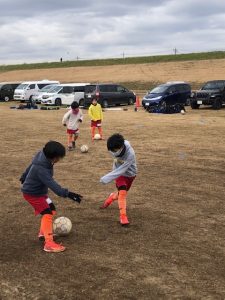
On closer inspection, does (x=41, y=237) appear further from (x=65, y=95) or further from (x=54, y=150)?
(x=65, y=95)

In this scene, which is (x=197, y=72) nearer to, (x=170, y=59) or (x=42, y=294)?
(x=170, y=59)

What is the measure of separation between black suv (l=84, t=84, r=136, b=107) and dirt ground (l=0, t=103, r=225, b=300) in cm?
1806

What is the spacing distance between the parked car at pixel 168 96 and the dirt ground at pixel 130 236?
613 inches

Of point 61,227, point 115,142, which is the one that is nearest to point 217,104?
point 115,142

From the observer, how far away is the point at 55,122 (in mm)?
22984

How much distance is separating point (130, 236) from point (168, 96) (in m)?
23.7

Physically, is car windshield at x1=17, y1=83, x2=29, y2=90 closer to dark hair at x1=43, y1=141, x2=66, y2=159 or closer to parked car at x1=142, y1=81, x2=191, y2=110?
parked car at x1=142, y1=81, x2=191, y2=110

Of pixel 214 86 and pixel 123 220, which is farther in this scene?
pixel 214 86

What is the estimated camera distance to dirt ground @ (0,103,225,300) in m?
5.15

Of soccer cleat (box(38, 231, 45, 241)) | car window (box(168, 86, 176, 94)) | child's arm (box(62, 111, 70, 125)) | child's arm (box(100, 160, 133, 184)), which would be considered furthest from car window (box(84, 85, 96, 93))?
soccer cleat (box(38, 231, 45, 241))

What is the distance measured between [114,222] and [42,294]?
2606 mm

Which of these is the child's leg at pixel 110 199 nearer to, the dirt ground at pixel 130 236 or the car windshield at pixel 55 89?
the dirt ground at pixel 130 236

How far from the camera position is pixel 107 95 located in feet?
106

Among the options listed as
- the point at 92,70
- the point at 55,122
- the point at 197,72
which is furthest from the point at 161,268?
the point at 92,70
